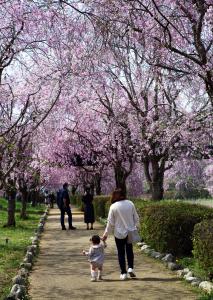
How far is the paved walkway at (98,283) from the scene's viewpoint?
26.3 feet

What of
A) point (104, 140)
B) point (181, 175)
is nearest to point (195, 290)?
point (104, 140)

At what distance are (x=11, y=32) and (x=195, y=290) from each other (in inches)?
237

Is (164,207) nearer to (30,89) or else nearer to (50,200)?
(30,89)

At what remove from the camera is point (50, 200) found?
55625 millimetres

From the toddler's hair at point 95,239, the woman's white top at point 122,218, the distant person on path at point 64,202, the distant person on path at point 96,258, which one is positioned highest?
the distant person on path at point 64,202

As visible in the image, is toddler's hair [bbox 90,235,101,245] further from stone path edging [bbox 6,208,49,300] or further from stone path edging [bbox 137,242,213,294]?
stone path edging [bbox 137,242,213,294]

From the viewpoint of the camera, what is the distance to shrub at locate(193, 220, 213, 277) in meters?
8.30

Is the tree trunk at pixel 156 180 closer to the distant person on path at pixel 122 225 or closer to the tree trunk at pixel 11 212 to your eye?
the tree trunk at pixel 11 212

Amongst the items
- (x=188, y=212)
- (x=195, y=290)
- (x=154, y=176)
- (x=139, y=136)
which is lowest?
(x=195, y=290)

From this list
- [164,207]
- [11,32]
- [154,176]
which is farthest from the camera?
[154,176]

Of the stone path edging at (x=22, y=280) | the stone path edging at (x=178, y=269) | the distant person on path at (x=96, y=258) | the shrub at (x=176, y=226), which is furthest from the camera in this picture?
the shrub at (x=176, y=226)

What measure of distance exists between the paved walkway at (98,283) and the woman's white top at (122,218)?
2.85 ft

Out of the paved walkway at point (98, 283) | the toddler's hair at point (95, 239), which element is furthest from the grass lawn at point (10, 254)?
the toddler's hair at point (95, 239)

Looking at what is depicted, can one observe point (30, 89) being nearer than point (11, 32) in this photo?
No
